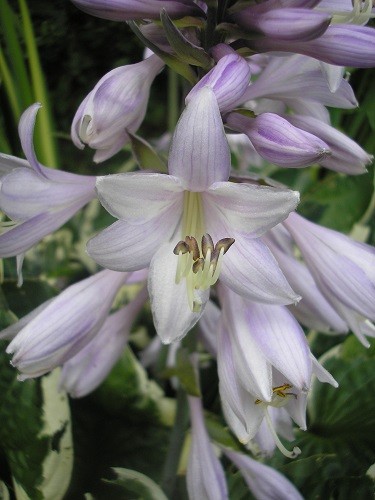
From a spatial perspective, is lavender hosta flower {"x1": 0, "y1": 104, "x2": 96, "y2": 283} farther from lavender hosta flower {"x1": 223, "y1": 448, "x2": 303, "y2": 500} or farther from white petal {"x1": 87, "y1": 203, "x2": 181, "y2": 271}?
lavender hosta flower {"x1": 223, "y1": 448, "x2": 303, "y2": 500}

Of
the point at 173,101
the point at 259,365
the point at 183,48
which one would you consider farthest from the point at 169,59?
the point at 173,101

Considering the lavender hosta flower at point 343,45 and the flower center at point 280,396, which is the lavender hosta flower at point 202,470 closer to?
the flower center at point 280,396

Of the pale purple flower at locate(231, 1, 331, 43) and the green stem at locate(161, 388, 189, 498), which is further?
the green stem at locate(161, 388, 189, 498)

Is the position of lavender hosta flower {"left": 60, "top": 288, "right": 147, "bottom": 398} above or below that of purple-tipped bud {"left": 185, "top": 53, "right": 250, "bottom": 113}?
below

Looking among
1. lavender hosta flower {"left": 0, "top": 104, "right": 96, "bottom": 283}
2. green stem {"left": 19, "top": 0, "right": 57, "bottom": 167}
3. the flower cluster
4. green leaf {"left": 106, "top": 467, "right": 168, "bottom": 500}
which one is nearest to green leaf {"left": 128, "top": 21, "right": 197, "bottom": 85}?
the flower cluster

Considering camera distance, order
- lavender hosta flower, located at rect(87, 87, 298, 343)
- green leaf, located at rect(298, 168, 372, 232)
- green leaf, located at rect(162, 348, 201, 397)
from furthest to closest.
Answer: green leaf, located at rect(298, 168, 372, 232), green leaf, located at rect(162, 348, 201, 397), lavender hosta flower, located at rect(87, 87, 298, 343)

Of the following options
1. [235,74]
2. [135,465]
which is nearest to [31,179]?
[235,74]

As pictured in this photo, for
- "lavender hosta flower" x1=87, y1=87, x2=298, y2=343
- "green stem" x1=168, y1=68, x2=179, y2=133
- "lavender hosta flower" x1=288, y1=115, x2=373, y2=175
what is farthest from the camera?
"green stem" x1=168, y1=68, x2=179, y2=133
